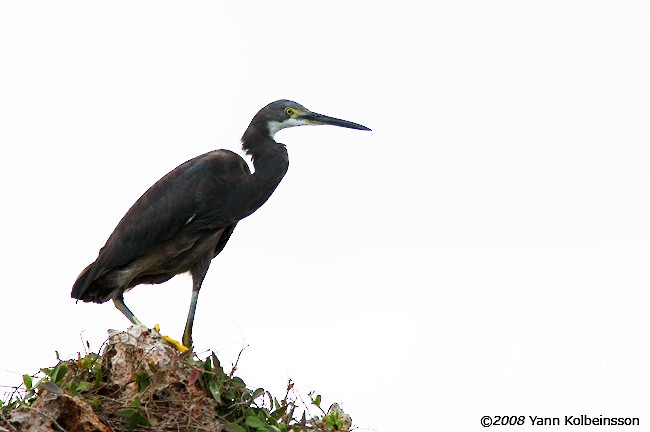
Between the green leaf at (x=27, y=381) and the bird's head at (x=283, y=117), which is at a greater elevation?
the bird's head at (x=283, y=117)

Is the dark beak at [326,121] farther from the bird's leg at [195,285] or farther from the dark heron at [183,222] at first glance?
the bird's leg at [195,285]

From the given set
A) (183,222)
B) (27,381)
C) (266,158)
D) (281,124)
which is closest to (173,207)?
Answer: (183,222)

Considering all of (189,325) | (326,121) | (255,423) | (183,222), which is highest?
(326,121)

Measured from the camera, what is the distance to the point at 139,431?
5.41 m

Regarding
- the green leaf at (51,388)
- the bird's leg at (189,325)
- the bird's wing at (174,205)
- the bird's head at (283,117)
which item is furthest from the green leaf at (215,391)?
the bird's head at (283,117)

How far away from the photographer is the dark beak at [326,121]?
349 inches

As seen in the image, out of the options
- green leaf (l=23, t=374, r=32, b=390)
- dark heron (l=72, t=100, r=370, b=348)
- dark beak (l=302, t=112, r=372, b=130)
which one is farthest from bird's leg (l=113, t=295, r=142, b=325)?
green leaf (l=23, t=374, r=32, b=390)

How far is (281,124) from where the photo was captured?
344 inches

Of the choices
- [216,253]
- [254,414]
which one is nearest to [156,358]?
[254,414]

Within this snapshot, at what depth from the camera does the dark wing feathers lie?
8.03m

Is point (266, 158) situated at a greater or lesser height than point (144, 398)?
greater

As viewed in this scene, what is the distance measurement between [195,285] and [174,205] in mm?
671

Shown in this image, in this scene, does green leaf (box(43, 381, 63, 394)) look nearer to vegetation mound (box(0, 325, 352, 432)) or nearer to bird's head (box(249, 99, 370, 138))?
vegetation mound (box(0, 325, 352, 432))

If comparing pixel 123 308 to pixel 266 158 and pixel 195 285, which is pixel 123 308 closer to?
pixel 195 285
